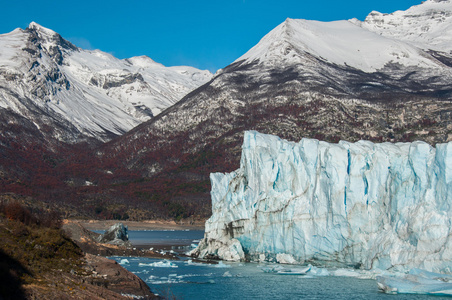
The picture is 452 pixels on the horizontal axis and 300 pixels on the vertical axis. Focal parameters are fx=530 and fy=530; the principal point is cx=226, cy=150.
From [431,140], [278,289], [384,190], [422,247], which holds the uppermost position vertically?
[431,140]

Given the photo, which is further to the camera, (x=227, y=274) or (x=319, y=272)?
(x=227, y=274)

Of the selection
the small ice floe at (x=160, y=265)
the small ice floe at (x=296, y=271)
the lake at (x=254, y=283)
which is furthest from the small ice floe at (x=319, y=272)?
the small ice floe at (x=160, y=265)

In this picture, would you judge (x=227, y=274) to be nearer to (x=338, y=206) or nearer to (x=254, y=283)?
(x=254, y=283)

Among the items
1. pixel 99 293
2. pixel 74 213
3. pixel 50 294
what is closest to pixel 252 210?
pixel 99 293

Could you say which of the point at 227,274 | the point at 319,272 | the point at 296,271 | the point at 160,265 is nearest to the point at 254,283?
the point at 227,274

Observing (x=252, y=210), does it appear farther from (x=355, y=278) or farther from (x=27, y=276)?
(x=27, y=276)

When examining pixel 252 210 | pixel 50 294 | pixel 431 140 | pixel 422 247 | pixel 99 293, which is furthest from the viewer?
pixel 431 140

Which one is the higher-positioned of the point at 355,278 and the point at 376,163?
the point at 376,163
